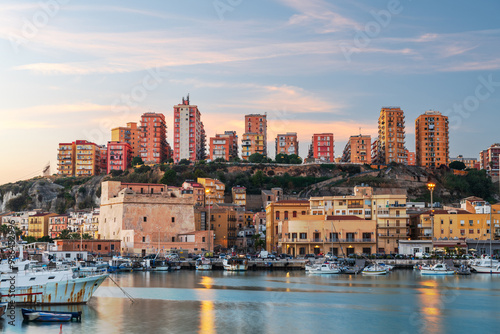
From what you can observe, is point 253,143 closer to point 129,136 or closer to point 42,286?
point 129,136

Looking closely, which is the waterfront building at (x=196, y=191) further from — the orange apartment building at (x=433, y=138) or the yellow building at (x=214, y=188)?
the orange apartment building at (x=433, y=138)

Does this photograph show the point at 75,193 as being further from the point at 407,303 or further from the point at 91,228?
the point at 407,303

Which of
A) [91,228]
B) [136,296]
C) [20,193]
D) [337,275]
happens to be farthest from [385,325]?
[20,193]

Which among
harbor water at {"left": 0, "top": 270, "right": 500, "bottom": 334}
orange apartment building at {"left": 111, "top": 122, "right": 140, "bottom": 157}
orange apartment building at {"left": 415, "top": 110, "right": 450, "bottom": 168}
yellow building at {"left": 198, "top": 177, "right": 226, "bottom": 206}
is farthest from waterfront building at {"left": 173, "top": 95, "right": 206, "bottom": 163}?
harbor water at {"left": 0, "top": 270, "right": 500, "bottom": 334}

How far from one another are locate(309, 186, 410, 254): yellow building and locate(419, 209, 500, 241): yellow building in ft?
12.7

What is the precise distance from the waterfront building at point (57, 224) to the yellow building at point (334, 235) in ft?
158

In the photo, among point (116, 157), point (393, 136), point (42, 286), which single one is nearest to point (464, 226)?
point (42, 286)

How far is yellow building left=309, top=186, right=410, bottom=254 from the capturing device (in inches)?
2990

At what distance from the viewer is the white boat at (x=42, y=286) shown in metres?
37.6

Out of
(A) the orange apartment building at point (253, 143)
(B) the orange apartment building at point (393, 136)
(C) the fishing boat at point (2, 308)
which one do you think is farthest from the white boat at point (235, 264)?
(A) the orange apartment building at point (253, 143)

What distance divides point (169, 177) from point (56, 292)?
79.3 m

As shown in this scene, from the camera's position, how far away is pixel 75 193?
127 metres

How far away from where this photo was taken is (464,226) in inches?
2948

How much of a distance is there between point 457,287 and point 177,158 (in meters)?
94.0
